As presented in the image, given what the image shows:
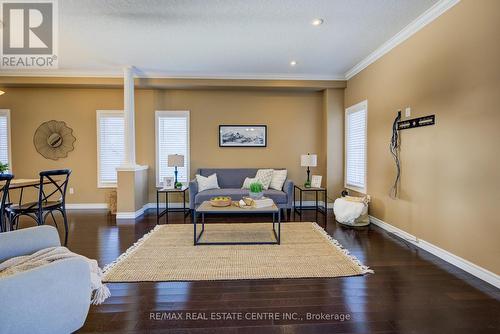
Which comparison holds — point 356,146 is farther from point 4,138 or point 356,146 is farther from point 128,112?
point 4,138

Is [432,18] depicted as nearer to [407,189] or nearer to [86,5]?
[407,189]

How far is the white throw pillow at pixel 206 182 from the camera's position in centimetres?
508

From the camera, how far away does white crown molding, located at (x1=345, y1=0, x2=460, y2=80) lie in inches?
111

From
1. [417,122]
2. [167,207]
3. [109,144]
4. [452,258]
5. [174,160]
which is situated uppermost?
[417,122]

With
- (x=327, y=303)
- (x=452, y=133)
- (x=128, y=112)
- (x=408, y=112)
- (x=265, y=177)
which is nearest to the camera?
(x=327, y=303)

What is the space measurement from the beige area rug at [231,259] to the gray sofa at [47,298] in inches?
39.5

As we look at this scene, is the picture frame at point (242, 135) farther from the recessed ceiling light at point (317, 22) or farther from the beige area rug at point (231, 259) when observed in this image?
the recessed ceiling light at point (317, 22)

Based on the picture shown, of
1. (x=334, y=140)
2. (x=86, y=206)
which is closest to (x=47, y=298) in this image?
(x=86, y=206)

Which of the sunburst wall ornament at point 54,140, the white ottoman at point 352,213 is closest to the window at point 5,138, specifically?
the sunburst wall ornament at point 54,140

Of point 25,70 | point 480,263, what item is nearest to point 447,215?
point 480,263

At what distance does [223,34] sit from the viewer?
352 centimetres

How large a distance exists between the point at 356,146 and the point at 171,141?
12.9 ft

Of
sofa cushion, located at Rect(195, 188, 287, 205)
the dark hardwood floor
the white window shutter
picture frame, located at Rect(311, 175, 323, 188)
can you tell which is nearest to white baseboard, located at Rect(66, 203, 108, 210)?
the white window shutter

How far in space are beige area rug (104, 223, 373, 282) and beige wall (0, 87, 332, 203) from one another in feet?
7.37
